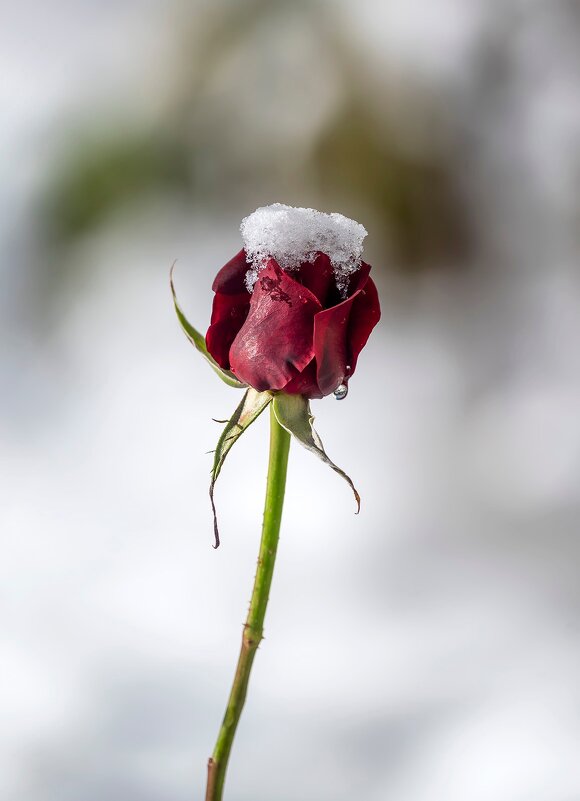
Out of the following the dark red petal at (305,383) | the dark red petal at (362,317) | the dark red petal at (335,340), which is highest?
the dark red petal at (362,317)

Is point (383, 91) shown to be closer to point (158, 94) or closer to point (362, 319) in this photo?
point (158, 94)

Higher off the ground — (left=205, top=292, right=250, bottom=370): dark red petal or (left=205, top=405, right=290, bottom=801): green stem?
(left=205, top=292, right=250, bottom=370): dark red petal

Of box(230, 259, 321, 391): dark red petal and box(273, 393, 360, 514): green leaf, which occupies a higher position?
box(230, 259, 321, 391): dark red petal

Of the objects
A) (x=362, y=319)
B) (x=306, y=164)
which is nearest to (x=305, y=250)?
(x=362, y=319)

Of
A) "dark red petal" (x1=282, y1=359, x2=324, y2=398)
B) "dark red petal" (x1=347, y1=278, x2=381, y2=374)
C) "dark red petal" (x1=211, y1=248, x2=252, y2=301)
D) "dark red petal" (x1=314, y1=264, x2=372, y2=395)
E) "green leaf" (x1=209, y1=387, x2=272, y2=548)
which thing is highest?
"dark red petal" (x1=211, y1=248, x2=252, y2=301)

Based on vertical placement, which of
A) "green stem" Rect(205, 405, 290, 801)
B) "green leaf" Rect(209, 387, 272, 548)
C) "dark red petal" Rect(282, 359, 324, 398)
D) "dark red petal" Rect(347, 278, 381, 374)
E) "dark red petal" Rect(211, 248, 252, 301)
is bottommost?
"green stem" Rect(205, 405, 290, 801)
